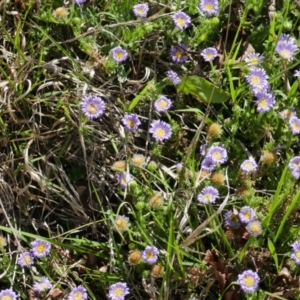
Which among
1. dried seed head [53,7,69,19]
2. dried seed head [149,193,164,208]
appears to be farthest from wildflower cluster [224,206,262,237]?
dried seed head [53,7,69,19]

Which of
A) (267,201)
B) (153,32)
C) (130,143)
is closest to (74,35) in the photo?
(153,32)

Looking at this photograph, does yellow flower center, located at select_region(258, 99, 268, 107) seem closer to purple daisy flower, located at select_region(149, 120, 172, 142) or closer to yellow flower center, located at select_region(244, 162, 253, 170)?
yellow flower center, located at select_region(244, 162, 253, 170)

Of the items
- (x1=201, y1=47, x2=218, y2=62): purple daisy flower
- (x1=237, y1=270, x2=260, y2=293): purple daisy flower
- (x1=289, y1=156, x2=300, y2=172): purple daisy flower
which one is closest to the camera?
(x1=237, y1=270, x2=260, y2=293): purple daisy flower

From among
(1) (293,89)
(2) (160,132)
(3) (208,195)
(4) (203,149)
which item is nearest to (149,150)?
(2) (160,132)

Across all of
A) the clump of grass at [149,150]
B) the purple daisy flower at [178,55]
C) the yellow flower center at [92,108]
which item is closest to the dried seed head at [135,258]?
the clump of grass at [149,150]

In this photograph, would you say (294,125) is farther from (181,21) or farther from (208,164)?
(181,21)

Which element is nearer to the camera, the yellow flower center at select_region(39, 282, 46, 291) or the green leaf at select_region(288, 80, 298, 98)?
the yellow flower center at select_region(39, 282, 46, 291)

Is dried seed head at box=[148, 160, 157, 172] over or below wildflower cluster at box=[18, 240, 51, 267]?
over
